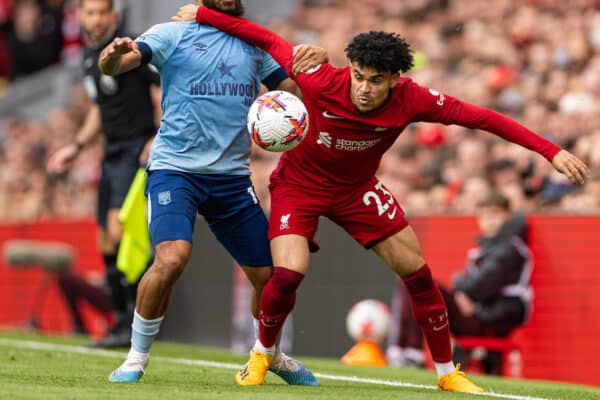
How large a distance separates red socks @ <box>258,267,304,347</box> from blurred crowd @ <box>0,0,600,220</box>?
4.53 m

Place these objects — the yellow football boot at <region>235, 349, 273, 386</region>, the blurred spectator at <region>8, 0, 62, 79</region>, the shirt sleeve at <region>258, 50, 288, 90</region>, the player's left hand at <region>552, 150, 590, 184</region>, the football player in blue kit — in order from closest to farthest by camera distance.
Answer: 1. the player's left hand at <region>552, 150, 590, 184</region>
2. the football player in blue kit
3. the yellow football boot at <region>235, 349, 273, 386</region>
4. the shirt sleeve at <region>258, 50, 288, 90</region>
5. the blurred spectator at <region>8, 0, 62, 79</region>

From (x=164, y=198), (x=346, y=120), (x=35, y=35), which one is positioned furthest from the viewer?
(x=35, y=35)

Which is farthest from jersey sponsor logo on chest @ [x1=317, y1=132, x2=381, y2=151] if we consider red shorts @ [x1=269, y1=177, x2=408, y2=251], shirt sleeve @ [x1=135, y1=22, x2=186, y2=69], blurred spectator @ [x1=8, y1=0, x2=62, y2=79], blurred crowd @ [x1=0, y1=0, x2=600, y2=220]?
blurred spectator @ [x1=8, y1=0, x2=62, y2=79]

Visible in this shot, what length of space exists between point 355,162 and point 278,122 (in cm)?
70

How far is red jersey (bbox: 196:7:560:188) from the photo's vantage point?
754 centimetres

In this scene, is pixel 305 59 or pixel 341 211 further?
pixel 341 211

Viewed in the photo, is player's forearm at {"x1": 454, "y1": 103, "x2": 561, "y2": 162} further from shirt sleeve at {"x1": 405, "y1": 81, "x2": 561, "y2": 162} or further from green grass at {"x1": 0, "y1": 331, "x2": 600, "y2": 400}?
green grass at {"x1": 0, "y1": 331, "x2": 600, "y2": 400}

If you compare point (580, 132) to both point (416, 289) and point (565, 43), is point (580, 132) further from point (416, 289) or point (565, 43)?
point (416, 289)

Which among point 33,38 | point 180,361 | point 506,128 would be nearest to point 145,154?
point 180,361

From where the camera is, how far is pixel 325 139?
7703 mm

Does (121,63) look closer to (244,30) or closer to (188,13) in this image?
(188,13)

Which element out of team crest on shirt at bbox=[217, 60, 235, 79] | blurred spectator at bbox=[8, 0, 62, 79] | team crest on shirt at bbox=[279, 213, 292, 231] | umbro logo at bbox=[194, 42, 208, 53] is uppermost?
umbro logo at bbox=[194, 42, 208, 53]

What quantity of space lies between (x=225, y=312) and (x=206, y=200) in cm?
Answer: 661

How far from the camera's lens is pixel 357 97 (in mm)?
7426
